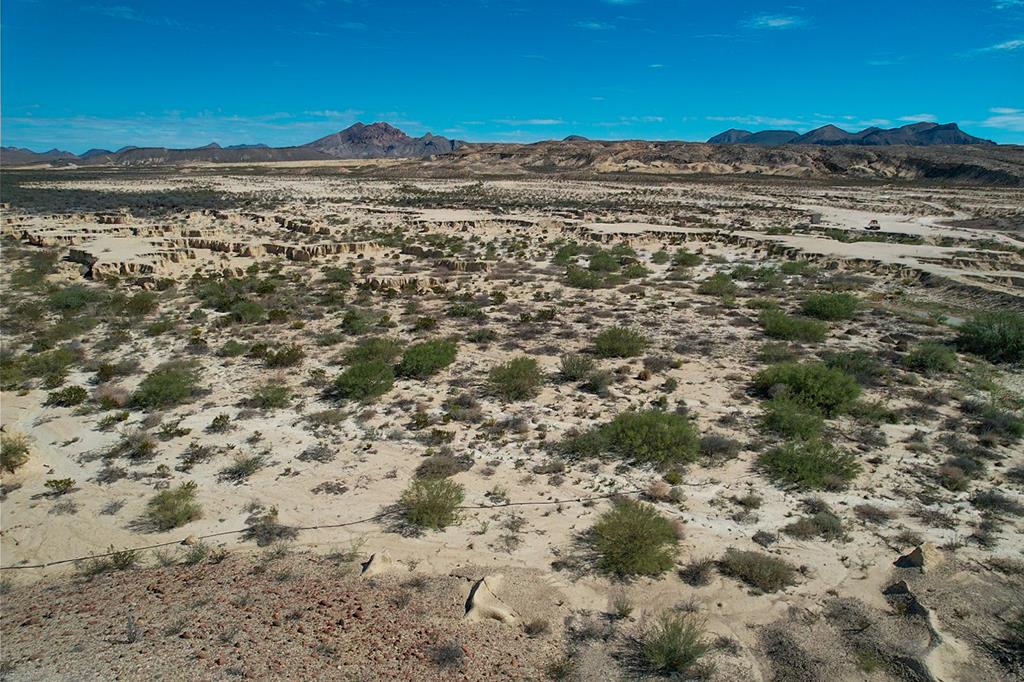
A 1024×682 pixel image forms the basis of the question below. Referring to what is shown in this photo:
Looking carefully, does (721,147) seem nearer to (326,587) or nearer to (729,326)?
(729,326)

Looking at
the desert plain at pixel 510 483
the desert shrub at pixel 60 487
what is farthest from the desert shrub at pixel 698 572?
the desert shrub at pixel 60 487

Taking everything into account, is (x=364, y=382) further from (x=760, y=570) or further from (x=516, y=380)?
(x=760, y=570)

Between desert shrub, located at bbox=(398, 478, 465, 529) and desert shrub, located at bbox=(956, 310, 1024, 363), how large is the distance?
15.3 m

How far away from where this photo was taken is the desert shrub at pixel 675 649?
20.6ft

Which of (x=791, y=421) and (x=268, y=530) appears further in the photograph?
(x=791, y=421)

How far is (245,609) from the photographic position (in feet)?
23.2

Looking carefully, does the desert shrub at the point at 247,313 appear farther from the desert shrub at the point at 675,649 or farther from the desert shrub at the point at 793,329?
the desert shrub at the point at 675,649

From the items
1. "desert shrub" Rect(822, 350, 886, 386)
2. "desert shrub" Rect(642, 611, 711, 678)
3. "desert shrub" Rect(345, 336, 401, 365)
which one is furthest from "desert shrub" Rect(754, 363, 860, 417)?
"desert shrub" Rect(345, 336, 401, 365)

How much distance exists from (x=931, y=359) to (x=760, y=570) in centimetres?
1044

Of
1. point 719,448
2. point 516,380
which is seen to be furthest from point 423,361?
point 719,448

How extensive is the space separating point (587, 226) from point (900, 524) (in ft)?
116

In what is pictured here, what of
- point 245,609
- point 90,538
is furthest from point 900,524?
point 90,538

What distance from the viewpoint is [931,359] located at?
48.2 ft

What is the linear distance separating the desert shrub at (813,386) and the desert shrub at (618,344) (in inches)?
137
